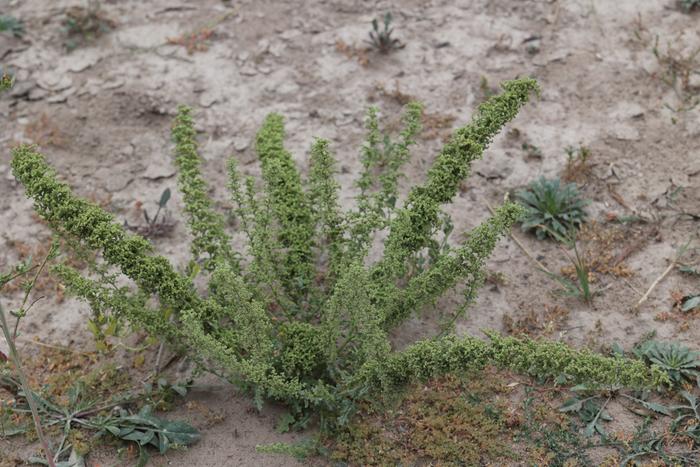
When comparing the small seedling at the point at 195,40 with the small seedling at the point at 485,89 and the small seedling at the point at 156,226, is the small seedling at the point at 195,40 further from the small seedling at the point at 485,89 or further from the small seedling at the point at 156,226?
the small seedling at the point at 485,89

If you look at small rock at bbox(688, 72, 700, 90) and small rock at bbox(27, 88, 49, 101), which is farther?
small rock at bbox(27, 88, 49, 101)

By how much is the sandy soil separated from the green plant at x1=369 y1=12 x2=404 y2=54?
0.09 meters

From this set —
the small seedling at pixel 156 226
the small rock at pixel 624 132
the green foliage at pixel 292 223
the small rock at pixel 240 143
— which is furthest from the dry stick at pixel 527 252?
the small seedling at pixel 156 226

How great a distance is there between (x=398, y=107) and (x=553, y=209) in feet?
4.86

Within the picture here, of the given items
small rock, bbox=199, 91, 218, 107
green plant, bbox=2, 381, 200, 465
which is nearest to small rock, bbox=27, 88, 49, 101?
small rock, bbox=199, 91, 218, 107

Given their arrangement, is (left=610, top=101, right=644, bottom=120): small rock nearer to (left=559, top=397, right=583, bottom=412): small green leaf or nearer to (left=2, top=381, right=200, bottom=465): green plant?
(left=559, top=397, right=583, bottom=412): small green leaf

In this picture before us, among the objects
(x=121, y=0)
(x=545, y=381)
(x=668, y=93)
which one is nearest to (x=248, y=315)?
(x=545, y=381)

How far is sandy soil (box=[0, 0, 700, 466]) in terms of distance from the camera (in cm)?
423

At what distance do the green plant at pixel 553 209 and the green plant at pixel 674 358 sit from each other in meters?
0.91

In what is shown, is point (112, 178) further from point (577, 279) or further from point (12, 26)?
point (577, 279)

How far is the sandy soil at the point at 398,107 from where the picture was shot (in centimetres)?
423

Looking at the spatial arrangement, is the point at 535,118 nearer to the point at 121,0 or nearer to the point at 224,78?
the point at 224,78

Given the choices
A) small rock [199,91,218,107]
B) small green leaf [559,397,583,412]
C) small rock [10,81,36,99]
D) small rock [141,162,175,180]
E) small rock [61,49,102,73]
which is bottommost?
small green leaf [559,397,583,412]

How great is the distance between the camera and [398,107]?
17.8 feet
